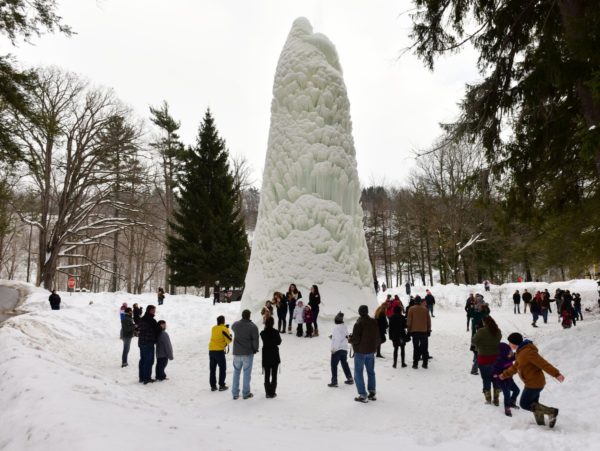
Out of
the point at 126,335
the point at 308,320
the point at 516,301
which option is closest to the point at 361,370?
the point at 308,320

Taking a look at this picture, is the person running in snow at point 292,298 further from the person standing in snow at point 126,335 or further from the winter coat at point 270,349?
the winter coat at point 270,349

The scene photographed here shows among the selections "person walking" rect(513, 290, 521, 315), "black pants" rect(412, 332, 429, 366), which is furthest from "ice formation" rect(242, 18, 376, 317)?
"person walking" rect(513, 290, 521, 315)

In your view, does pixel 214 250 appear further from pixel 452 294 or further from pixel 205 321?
pixel 452 294

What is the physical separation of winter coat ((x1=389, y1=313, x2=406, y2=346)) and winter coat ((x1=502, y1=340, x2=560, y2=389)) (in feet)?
13.0

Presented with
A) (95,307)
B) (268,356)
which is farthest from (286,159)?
(95,307)

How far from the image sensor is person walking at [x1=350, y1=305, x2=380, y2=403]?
653 cm

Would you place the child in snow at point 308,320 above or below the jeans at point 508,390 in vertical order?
above

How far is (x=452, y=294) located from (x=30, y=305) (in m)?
23.1

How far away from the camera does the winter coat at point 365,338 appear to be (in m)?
6.56

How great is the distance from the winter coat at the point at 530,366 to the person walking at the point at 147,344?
22.2 feet

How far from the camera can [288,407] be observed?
6609 mm

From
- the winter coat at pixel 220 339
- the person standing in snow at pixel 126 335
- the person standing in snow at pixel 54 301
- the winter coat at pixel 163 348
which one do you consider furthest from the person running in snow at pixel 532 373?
the person standing in snow at pixel 54 301

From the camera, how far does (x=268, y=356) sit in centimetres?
707

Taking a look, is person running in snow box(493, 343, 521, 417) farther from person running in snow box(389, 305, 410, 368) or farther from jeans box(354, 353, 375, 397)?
person running in snow box(389, 305, 410, 368)
